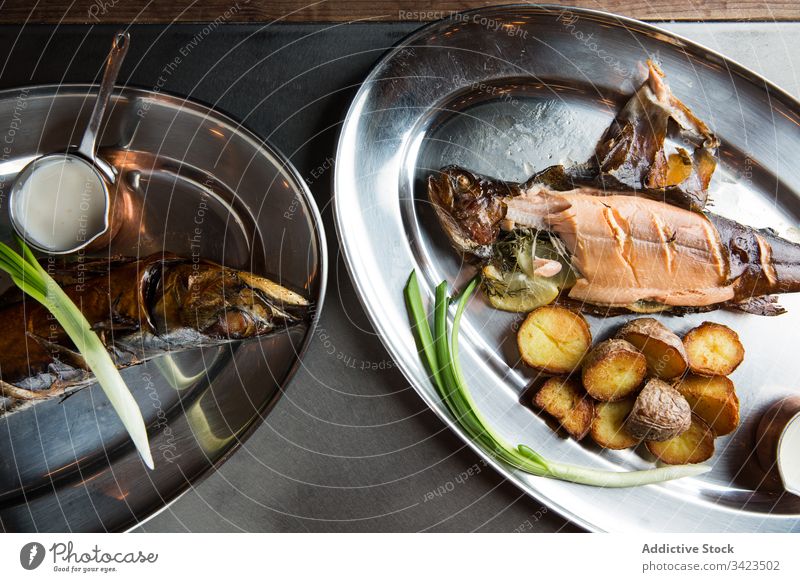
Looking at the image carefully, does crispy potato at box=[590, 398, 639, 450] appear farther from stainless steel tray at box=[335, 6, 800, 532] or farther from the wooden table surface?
the wooden table surface

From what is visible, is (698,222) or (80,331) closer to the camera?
(80,331)

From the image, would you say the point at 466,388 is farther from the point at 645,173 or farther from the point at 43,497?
the point at 43,497

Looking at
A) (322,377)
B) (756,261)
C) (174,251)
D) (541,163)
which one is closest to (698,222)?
(756,261)

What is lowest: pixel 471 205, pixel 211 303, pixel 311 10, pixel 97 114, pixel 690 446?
pixel 690 446

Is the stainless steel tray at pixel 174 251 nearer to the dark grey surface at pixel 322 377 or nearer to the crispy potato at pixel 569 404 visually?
the dark grey surface at pixel 322 377

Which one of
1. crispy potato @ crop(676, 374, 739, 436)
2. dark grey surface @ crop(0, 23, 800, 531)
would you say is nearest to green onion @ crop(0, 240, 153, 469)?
dark grey surface @ crop(0, 23, 800, 531)

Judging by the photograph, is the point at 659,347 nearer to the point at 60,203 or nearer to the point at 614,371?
the point at 614,371

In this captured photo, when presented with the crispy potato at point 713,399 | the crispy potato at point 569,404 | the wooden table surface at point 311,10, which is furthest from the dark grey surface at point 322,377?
the crispy potato at point 713,399
